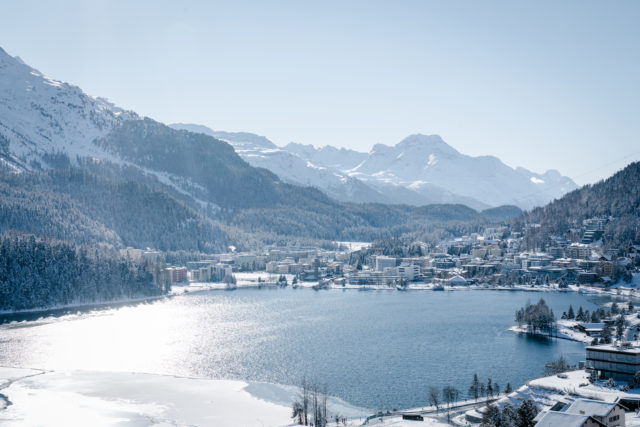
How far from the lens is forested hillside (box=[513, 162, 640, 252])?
10507 cm

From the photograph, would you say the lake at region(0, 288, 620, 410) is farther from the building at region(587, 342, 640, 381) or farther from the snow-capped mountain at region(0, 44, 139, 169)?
the snow-capped mountain at region(0, 44, 139, 169)

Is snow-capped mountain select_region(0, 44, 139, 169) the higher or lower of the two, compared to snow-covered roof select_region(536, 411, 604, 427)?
higher

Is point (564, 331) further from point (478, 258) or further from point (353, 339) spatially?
point (478, 258)

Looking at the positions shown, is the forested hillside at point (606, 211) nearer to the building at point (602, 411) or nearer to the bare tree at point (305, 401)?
the bare tree at point (305, 401)

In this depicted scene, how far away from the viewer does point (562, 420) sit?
26.3 m

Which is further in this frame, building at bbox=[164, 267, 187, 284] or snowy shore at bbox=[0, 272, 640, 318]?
building at bbox=[164, 267, 187, 284]

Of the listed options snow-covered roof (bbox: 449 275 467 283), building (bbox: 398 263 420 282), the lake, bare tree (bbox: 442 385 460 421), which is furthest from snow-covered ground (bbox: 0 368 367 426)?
building (bbox: 398 263 420 282)

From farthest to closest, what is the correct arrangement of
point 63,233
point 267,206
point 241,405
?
point 267,206, point 63,233, point 241,405

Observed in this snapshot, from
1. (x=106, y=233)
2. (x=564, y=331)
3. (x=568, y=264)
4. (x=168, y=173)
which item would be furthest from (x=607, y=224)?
(x=168, y=173)

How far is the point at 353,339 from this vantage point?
56.9 m

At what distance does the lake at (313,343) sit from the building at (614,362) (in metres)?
4.80

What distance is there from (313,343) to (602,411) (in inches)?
1171

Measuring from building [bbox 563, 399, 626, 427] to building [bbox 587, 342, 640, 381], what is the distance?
9244 mm

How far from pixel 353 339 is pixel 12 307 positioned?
38480 mm
